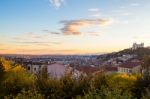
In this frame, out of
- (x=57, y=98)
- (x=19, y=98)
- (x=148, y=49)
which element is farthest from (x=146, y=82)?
(x=148, y=49)

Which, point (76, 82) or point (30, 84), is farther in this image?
point (30, 84)

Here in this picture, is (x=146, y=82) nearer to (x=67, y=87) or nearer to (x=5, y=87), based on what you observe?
(x=67, y=87)

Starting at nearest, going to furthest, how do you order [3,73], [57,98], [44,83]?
[57,98] → [44,83] → [3,73]

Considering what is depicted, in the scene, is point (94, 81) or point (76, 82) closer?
point (76, 82)

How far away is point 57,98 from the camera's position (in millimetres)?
21266

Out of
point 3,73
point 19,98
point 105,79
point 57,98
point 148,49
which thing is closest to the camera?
point 19,98

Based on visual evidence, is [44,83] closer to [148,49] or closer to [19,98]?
[19,98]

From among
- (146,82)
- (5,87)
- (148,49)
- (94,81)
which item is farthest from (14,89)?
(148,49)

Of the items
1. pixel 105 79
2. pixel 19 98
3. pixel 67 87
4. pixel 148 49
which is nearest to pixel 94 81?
pixel 105 79

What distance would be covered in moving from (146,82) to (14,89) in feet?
30.2

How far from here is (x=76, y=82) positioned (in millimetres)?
22391

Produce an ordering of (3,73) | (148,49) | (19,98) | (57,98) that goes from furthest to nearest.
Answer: (148,49) → (3,73) → (57,98) → (19,98)

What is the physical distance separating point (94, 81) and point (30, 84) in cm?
433

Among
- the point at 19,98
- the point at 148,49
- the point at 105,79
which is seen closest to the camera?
the point at 19,98
